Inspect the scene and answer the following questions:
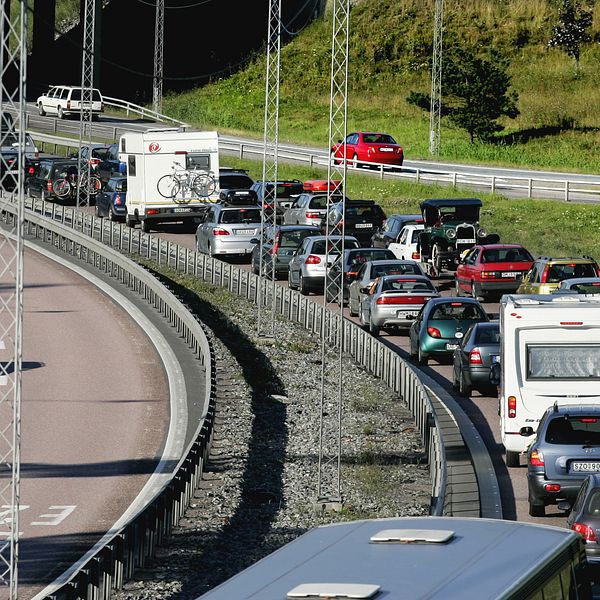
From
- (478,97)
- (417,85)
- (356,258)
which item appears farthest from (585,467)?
(417,85)

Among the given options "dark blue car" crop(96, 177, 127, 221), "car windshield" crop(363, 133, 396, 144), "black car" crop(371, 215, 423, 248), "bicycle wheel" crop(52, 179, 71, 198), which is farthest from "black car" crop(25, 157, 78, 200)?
"black car" crop(371, 215, 423, 248)

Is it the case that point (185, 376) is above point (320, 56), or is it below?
below

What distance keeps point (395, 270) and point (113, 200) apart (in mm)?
20252

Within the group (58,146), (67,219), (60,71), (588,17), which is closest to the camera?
(67,219)

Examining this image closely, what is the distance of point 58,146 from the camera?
84125 millimetres

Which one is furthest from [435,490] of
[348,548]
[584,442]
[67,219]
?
[67,219]

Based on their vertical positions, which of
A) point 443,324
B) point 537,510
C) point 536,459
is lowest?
point 537,510

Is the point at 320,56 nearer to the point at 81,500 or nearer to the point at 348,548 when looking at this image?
the point at 81,500

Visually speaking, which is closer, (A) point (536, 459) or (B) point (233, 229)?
(A) point (536, 459)

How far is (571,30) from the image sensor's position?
9438 cm

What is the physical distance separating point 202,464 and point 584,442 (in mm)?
6043

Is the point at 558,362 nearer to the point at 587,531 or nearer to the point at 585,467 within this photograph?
the point at 585,467

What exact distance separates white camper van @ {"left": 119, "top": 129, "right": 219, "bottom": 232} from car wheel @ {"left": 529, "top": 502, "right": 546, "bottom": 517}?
35.2 m

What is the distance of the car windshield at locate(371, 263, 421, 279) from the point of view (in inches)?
1491
